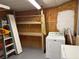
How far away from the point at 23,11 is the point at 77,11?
7.89 ft

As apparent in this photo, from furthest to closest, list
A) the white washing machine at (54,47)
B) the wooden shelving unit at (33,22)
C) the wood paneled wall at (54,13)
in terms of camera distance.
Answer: the wooden shelving unit at (33,22), the wood paneled wall at (54,13), the white washing machine at (54,47)

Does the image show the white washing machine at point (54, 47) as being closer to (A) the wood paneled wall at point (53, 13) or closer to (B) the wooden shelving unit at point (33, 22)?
(B) the wooden shelving unit at point (33, 22)

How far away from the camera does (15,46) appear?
4.09 meters

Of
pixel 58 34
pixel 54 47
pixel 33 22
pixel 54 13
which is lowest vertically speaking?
pixel 54 47

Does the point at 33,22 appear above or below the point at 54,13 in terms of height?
below

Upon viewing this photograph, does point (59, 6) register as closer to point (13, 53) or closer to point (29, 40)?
point (29, 40)

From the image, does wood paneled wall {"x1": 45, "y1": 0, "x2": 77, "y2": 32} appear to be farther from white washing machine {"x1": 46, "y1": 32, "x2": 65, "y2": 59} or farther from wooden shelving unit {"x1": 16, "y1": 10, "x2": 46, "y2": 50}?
white washing machine {"x1": 46, "y1": 32, "x2": 65, "y2": 59}

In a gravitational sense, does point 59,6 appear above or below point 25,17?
above

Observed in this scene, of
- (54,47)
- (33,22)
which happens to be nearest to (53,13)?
(33,22)

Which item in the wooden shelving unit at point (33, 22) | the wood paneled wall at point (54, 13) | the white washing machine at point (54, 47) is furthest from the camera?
the wooden shelving unit at point (33, 22)

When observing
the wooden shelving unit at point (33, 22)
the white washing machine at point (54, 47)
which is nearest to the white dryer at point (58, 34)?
the white washing machine at point (54, 47)

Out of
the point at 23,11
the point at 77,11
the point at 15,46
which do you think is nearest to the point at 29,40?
the point at 15,46

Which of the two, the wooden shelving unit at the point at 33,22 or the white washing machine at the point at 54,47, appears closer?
the white washing machine at the point at 54,47

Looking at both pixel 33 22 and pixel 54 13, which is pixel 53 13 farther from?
pixel 33 22
